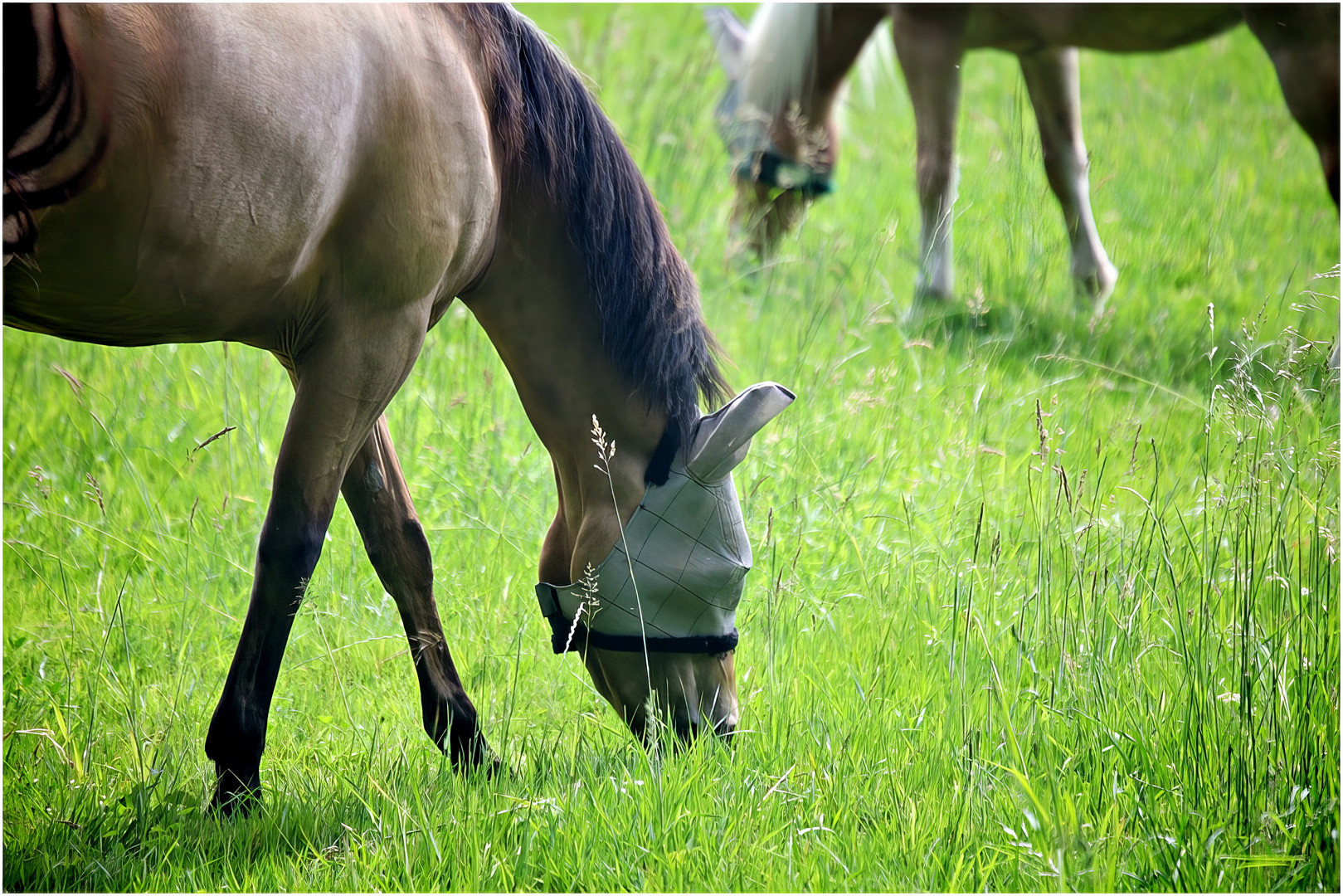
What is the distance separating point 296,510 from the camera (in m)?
2.03

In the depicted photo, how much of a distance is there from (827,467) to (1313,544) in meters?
1.80

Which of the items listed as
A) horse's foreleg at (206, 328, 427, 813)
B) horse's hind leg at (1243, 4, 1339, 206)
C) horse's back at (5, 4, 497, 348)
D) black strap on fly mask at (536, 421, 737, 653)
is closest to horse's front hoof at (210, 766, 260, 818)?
horse's foreleg at (206, 328, 427, 813)

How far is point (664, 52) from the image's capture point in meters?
8.73

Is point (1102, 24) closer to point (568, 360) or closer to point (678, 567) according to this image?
point (568, 360)

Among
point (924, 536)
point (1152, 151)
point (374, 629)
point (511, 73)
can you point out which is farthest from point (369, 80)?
point (1152, 151)

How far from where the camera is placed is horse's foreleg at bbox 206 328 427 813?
1980 millimetres

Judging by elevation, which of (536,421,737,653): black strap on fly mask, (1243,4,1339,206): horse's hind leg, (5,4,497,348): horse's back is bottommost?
(536,421,737,653): black strap on fly mask

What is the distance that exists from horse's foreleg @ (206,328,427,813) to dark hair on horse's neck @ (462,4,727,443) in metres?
0.43

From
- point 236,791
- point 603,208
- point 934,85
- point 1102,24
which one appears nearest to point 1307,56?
point 1102,24

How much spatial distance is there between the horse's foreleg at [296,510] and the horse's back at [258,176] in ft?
0.38

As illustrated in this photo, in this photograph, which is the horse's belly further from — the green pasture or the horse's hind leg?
the green pasture

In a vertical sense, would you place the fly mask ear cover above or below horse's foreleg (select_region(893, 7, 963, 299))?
below

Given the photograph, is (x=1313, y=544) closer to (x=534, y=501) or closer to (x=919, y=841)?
(x=919, y=841)

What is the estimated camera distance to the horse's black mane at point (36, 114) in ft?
4.90
